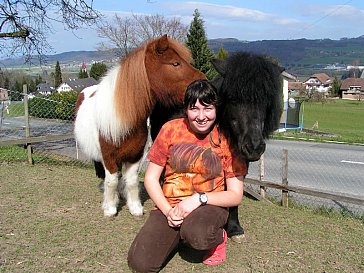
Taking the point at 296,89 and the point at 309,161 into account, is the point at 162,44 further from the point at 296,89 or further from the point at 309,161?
the point at 296,89

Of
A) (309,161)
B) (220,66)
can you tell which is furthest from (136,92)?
(309,161)

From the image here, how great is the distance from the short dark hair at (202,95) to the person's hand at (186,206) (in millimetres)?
726

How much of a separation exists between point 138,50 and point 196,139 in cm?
137

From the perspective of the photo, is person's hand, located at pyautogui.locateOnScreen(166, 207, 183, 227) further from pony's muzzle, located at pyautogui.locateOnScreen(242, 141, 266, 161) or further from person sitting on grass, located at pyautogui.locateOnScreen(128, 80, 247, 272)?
pony's muzzle, located at pyautogui.locateOnScreen(242, 141, 266, 161)

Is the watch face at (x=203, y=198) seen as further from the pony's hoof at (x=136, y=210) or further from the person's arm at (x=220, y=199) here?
the pony's hoof at (x=136, y=210)

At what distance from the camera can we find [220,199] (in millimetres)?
2820

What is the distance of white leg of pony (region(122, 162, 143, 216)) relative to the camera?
420 cm

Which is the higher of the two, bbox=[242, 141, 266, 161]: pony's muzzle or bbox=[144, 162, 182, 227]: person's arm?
bbox=[242, 141, 266, 161]: pony's muzzle

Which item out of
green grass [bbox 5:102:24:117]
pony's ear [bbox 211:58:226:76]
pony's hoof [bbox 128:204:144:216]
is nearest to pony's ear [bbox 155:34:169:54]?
pony's ear [bbox 211:58:226:76]

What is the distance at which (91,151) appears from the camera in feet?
14.6

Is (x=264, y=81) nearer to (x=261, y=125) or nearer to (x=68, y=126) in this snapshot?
(x=261, y=125)

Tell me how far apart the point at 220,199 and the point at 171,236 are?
0.48 meters

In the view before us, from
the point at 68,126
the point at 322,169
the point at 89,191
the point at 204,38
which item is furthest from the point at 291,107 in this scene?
the point at 89,191

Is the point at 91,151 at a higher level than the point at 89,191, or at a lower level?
higher
